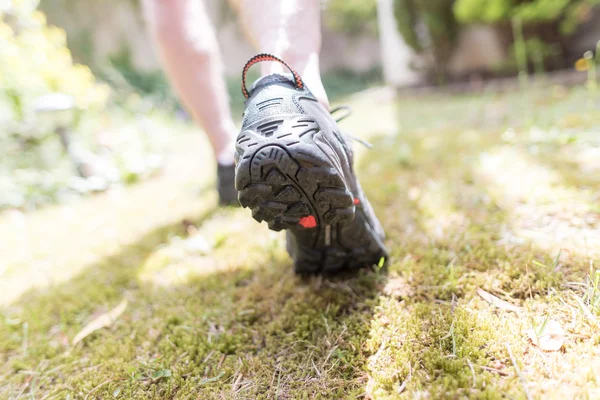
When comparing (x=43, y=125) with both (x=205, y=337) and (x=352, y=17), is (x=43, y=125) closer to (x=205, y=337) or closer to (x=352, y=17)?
(x=205, y=337)

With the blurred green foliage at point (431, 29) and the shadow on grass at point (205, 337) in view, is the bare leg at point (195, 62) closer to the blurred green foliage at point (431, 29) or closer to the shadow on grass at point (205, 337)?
the shadow on grass at point (205, 337)

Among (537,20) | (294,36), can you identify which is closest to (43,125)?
(294,36)

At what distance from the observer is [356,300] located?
876mm

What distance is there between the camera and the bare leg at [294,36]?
926 mm

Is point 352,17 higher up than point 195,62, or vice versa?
point 352,17

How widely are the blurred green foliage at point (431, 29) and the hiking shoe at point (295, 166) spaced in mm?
3752

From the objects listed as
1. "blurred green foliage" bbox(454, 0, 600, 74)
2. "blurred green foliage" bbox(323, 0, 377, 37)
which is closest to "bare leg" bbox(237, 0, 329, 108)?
"blurred green foliage" bbox(454, 0, 600, 74)

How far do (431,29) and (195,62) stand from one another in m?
3.49

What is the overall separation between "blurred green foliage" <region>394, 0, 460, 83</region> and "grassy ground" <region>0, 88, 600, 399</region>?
2736 mm

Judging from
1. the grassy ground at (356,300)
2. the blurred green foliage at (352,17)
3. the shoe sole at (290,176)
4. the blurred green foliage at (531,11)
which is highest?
the blurred green foliage at (352,17)

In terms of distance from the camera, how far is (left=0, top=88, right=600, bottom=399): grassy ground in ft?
2.17

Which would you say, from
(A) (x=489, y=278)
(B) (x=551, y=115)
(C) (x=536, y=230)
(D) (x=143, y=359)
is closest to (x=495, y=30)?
(B) (x=551, y=115)

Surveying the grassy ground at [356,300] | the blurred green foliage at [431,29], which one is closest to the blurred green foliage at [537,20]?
the blurred green foliage at [431,29]

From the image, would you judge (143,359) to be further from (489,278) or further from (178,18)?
(178,18)
